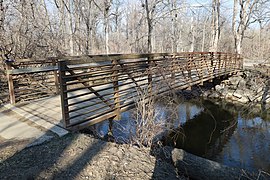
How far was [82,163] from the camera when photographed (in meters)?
2.63

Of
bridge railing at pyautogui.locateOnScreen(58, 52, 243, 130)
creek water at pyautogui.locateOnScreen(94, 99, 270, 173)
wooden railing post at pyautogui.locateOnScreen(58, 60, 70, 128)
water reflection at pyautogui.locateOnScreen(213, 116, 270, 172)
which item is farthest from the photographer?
creek water at pyautogui.locateOnScreen(94, 99, 270, 173)

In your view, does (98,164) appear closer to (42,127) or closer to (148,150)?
(148,150)

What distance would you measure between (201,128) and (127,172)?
5.50 m

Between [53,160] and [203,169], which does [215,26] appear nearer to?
[203,169]

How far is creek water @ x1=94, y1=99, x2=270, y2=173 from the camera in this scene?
4966mm

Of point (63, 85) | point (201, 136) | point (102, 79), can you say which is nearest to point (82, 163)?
point (63, 85)

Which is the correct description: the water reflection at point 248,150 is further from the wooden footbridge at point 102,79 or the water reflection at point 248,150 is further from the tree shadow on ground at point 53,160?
the tree shadow on ground at point 53,160

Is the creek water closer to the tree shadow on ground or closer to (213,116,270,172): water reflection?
(213,116,270,172): water reflection

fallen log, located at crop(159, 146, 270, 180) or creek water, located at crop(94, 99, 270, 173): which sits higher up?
fallen log, located at crop(159, 146, 270, 180)

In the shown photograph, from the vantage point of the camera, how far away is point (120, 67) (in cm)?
438

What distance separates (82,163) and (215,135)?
5.52 m

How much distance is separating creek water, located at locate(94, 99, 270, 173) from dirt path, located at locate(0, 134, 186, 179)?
50.9 inches

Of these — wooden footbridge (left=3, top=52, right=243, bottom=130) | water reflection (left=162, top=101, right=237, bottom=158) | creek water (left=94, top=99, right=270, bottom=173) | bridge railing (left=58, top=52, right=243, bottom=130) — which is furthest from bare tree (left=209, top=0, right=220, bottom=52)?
bridge railing (left=58, top=52, right=243, bottom=130)

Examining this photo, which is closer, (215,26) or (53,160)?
(53,160)
